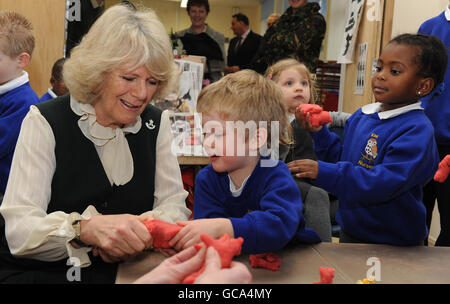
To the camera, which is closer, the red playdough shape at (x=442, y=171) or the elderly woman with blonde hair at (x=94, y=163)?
the elderly woman with blonde hair at (x=94, y=163)

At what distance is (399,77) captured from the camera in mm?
1612

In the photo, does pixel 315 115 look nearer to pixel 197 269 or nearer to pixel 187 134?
pixel 197 269

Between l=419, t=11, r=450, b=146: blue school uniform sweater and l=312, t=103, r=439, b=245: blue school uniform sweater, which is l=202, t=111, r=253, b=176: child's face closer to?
l=312, t=103, r=439, b=245: blue school uniform sweater

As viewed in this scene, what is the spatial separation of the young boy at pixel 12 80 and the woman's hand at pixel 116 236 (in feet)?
3.76

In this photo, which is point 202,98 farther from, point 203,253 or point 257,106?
point 203,253

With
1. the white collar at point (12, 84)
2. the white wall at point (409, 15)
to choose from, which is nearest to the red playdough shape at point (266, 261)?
the white collar at point (12, 84)

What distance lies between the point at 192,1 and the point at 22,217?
3439 mm

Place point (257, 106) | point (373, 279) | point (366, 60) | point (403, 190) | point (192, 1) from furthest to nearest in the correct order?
1. point (192, 1)
2. point (366, 60)
3. point (403, 190)
4. point (257, 106)
5. point (373, 279)

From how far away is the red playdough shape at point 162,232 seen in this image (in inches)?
39.6

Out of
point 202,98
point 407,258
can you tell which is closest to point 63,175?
point 202,98

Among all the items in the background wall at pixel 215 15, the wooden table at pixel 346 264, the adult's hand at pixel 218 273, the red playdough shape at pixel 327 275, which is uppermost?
the background wall at pixel 215 15

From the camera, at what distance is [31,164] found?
1213 millimetres

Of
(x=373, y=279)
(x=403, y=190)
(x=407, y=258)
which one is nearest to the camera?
(x=373, y=279)

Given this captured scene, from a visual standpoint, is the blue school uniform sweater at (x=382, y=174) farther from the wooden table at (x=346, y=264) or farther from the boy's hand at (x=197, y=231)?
the boy's hand at (x=197, y=231)
